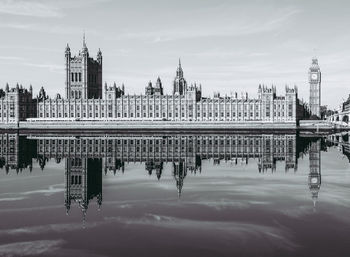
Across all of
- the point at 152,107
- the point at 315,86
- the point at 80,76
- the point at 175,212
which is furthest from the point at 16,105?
the point at 175,212

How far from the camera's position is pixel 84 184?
25609mm

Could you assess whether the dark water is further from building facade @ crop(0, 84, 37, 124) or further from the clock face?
building facade @ crop(0, 84, 37, 124)

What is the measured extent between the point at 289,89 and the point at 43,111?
243ft

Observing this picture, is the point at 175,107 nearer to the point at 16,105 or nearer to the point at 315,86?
the point at 16,105

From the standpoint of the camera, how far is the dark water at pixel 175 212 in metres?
15.1

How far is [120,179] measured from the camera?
29594 millimetres

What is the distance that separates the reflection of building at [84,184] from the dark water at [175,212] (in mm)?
75

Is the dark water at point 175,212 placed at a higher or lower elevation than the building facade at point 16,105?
lower

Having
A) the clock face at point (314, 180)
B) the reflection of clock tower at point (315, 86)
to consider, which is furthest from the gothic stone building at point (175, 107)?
the clock face at point (314, 180)

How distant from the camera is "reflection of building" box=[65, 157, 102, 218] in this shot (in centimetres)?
2216

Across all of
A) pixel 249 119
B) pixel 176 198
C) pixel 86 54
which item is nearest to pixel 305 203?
pixel 176 198

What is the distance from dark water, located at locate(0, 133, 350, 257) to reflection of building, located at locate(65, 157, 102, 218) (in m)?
0.08

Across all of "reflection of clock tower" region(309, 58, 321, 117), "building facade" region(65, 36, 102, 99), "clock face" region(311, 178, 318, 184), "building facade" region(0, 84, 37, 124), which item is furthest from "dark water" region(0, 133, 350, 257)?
"reflection of clock tower" region(309, 58, 321, 117)

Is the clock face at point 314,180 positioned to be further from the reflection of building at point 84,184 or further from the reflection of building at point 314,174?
the reflection of building at point 84,184
